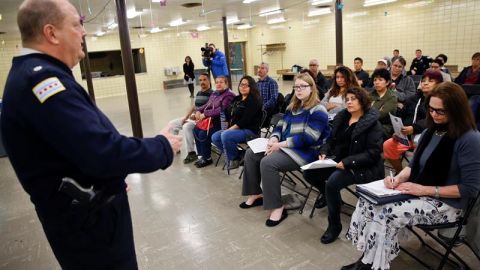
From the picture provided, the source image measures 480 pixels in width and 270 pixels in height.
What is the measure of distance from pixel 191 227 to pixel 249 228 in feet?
1.66

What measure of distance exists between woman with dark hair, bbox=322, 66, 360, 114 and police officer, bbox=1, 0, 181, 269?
3356mm

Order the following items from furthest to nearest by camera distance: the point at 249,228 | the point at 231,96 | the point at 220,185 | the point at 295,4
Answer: the point at 295,4 → the point at 231,96 → the point at 220,185 → the point at 249,228

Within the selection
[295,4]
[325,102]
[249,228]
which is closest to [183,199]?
[249,228]

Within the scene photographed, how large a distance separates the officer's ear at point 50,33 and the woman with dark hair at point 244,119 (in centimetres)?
301

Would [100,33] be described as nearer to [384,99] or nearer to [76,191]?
[384,99]

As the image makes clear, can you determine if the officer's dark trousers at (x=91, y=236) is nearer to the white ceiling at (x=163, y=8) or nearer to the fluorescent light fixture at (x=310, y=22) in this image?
the white ceiling at (x=163, y=8)

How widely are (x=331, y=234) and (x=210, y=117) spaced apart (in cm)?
247

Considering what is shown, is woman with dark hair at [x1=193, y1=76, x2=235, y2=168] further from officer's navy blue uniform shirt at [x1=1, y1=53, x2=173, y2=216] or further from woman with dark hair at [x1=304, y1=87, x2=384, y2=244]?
officer's navy blue uniform shirt at [x1=1, y1=53, x2=173, y2=216]

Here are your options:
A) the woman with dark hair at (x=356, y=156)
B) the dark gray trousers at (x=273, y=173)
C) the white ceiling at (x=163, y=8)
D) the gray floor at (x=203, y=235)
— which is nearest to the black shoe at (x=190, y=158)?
the gray floor at (x=203, y=235)

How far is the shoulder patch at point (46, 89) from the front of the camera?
102 cm

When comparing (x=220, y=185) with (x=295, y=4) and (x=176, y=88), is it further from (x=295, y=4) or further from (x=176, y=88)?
(x=176, y=88)

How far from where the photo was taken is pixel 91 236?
3.97 feet

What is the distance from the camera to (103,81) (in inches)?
591

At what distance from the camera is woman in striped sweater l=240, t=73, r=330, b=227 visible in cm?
301
